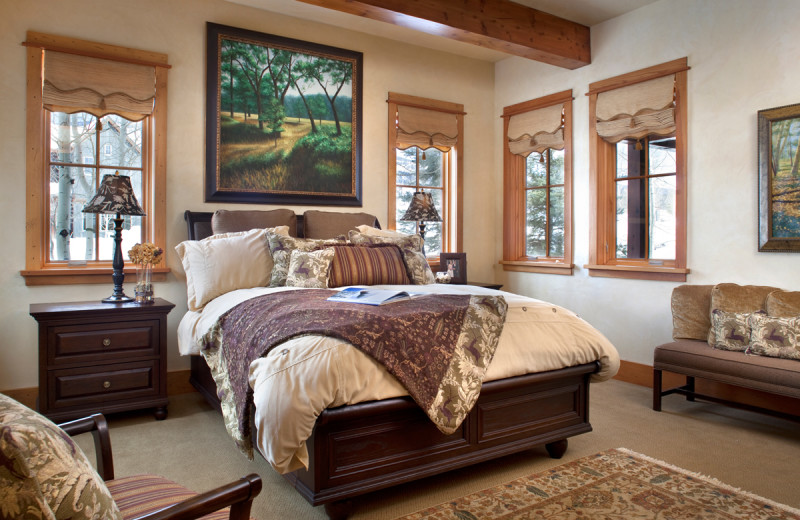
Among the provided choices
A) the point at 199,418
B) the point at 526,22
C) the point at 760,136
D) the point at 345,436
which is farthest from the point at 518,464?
the point at 526,22

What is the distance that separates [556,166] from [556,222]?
0.52m

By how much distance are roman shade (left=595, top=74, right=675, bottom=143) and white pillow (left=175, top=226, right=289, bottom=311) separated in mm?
2883

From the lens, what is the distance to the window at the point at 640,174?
4078mm

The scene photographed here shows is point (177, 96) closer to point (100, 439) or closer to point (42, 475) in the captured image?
point (100, 439)

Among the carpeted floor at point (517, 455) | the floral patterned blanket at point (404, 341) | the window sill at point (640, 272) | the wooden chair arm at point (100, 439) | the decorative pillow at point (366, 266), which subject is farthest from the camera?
the window sill at point (640, 272)

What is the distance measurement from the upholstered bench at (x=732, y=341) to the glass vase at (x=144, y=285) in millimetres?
3337

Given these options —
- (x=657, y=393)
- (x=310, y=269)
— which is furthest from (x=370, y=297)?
(x=657, y=393)

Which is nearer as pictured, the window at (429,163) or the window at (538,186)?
the window at (538,186)

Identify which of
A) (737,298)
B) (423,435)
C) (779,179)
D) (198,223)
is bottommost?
(423,435)

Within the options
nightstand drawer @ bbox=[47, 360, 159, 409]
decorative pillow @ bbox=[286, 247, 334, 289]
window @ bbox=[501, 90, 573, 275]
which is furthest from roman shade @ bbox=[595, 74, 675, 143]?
nightstand drawer @ bbox=[47, 360, 159, 409]

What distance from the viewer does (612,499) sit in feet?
7.73

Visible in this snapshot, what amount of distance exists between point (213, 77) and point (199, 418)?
2.46m

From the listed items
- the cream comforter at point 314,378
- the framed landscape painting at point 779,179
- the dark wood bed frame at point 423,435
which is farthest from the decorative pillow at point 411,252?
the framed landscape painting at point 779,179

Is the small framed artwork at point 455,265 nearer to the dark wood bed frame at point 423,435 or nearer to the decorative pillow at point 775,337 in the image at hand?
the dark wood bed frame at point 423,435
